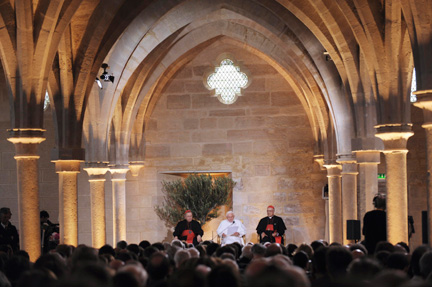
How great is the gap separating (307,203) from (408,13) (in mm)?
11146

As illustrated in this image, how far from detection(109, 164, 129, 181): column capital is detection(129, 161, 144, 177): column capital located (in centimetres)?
101

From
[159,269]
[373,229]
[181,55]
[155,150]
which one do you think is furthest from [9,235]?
[155,150]

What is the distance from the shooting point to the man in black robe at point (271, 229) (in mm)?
13852

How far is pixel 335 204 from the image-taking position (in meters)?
16.3

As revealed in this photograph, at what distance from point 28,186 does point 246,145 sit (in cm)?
1010

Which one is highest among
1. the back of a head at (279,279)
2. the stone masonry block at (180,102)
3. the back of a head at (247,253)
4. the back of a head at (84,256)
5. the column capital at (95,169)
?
the stone masonry block at (180,102)

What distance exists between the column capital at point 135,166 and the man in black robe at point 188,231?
696 centimetres

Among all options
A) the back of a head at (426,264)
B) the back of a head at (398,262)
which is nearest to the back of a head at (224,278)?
the back of a head at (426,264)

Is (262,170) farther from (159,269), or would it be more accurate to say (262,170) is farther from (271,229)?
(159,269)

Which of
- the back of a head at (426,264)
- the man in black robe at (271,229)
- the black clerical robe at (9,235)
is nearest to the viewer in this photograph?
the back of a head at (426,264)

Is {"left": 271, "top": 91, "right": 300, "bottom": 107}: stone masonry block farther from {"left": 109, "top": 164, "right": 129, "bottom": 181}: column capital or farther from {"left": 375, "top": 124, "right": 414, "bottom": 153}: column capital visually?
{"left": 375, "top": 124, "right": 414, "bottom": 153}: column capital

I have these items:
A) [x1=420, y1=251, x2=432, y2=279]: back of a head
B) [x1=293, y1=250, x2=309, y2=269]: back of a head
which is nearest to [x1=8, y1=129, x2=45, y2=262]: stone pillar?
[x1=293, y1=250, x2=309, y2=269]: back of a head

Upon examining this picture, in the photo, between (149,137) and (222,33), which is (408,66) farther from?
(149,137)

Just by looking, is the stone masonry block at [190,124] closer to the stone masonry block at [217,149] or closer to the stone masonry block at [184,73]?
the stone masonry block at [217,149]
